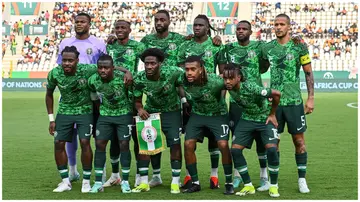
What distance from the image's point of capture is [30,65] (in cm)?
4550

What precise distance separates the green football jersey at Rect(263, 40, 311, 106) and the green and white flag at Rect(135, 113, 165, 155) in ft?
5.22

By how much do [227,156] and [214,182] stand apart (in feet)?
1.79

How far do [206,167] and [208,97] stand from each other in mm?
2807

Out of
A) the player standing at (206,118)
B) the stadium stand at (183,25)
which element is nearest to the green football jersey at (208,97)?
the player standing at (206,118)

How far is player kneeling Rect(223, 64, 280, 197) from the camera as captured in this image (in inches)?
351

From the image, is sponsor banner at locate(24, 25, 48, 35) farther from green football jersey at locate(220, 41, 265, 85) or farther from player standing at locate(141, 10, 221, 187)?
green football jersey at locate(220, 41, 265, 85)

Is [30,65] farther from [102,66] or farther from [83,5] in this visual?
[102,66]

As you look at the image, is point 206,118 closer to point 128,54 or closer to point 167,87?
point 167,87

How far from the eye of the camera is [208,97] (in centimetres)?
928

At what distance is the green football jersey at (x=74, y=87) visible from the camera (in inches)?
374

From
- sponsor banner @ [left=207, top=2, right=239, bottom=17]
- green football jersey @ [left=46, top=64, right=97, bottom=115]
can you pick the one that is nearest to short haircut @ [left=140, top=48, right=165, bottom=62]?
green football jersey @ [left=46, top=64, right=97, bottom=115]

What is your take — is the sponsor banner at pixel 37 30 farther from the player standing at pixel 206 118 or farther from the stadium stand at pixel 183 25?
the player standing at pixel 206 118

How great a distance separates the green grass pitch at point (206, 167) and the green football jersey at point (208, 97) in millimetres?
1047

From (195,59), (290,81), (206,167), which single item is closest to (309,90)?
(290,81)
